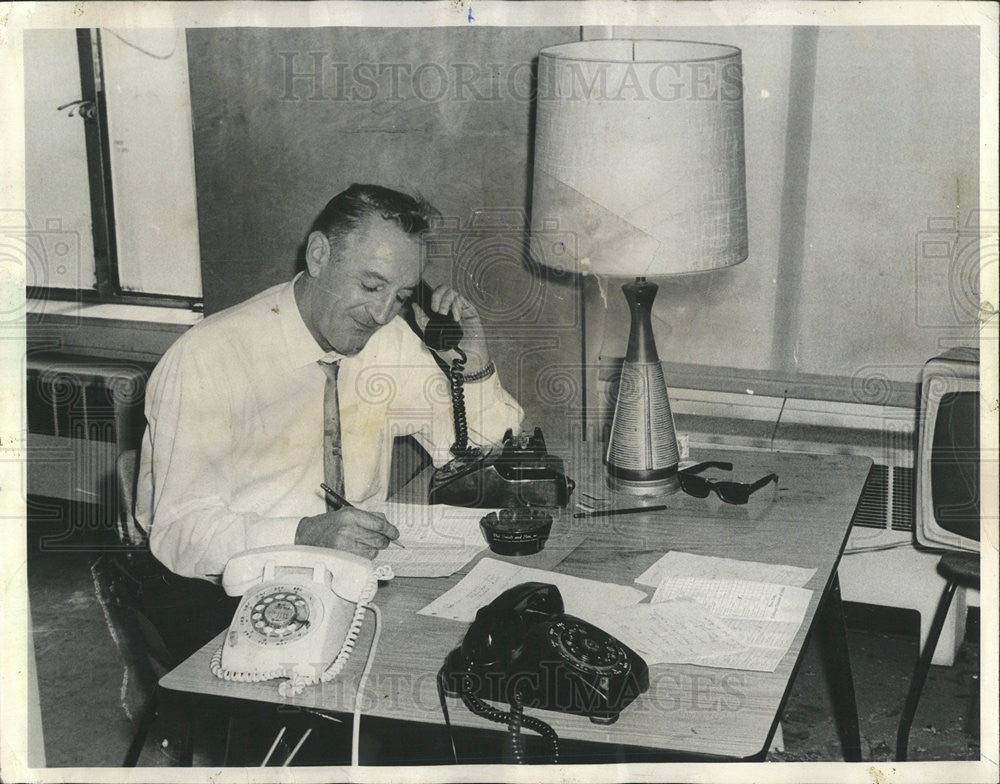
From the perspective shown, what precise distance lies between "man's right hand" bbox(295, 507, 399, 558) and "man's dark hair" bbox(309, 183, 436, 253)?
52 cm

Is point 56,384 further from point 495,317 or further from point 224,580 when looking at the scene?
point 495,317

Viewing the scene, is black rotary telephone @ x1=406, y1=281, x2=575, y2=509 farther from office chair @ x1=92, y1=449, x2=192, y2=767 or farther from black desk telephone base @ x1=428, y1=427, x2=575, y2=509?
office chair @ x1=92, y1=449, x2=192, y2=767

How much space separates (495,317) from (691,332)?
479 mm

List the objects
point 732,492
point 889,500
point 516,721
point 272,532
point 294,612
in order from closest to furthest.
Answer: point 516,721 < point 294,612 < point 272,532 < point 732,492 < point 889,500

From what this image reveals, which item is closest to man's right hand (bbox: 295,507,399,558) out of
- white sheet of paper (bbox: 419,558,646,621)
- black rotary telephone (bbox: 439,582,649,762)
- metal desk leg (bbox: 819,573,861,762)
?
white sheet of paper (bbox: 419,558,646,621)

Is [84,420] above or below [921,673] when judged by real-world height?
above

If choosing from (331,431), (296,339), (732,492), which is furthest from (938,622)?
(296,339)

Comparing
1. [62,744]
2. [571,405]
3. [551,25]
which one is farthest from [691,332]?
[62,744]

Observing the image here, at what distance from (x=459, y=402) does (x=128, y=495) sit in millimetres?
631

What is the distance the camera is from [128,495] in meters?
1.69

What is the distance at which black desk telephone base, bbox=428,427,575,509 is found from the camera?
69.0 inches

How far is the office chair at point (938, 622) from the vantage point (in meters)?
1.92

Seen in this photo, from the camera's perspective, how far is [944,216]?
1821 millimetres

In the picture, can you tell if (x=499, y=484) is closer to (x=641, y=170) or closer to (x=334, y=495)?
(x=334, y=495)
